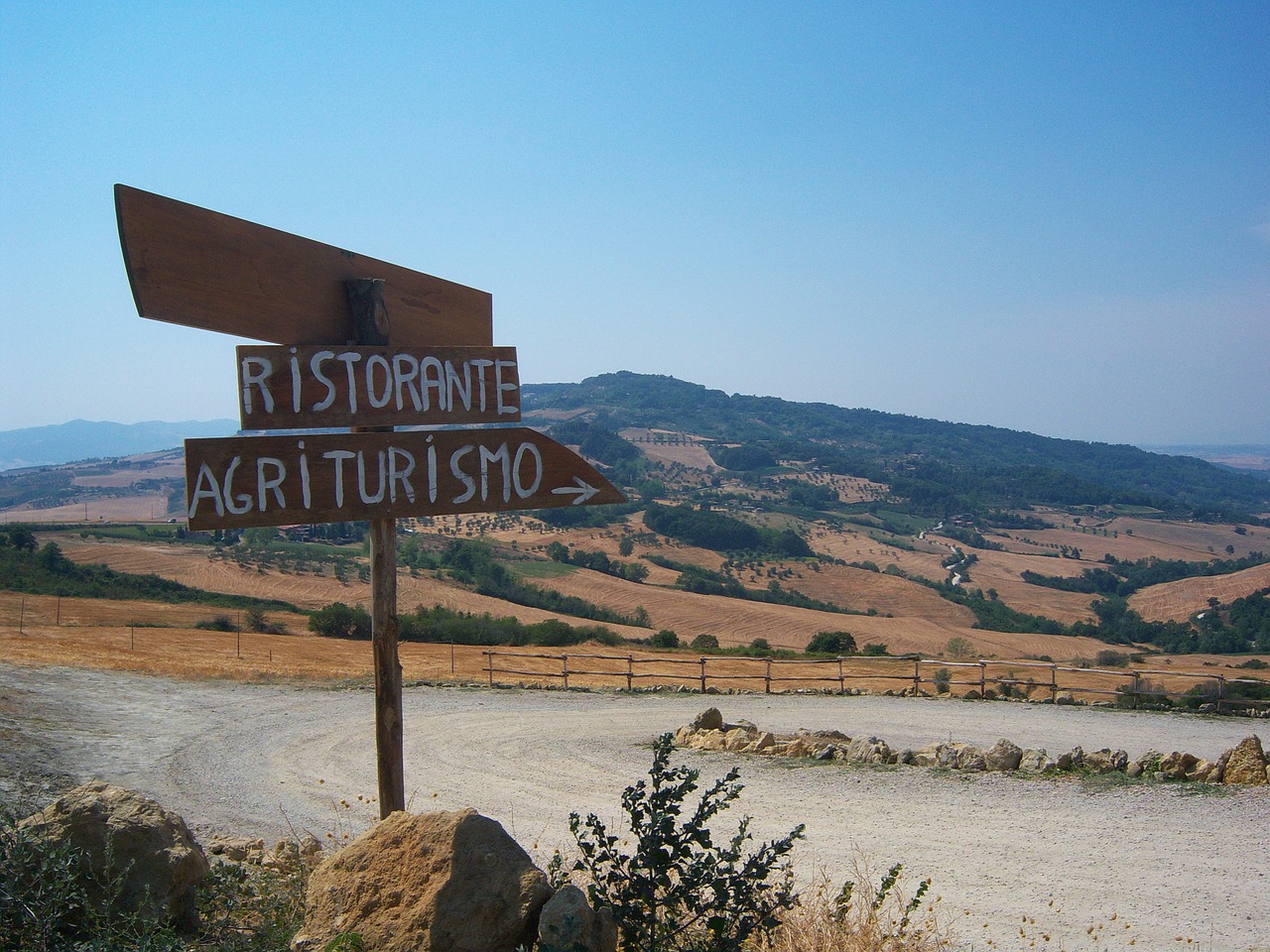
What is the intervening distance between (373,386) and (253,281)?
0.57 metres

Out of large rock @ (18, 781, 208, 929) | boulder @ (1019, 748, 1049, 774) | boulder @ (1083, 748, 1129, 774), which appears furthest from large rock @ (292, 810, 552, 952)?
boulder @ (1083, 748, 1129, 774)

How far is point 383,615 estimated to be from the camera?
380 centimetres

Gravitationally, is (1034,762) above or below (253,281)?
below

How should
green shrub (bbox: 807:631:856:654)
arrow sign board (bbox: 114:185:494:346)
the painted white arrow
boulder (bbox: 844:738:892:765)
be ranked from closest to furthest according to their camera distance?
arrow sign board (bbox: 114:185:494:346) < the painted white arrow < boulder (bbox: 844:738:892:765) < green shrub (bbox: 807:631:856:654)

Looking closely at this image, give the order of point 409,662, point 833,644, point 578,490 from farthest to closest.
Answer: point 833,644 → point 409,662 → point 578,490

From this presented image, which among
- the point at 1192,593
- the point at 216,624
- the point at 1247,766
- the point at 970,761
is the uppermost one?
the point at 1247,766

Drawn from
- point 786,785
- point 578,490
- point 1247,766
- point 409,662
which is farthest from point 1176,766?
point 409,662

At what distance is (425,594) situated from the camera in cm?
5028

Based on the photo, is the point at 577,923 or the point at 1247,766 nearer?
the point at 577,923

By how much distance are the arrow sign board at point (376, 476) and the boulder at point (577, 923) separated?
150 centimetres

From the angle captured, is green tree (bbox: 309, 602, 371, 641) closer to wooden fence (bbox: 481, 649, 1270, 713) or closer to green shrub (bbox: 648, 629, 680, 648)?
wooden fence (bbox: 481, 649, 1270, 713)

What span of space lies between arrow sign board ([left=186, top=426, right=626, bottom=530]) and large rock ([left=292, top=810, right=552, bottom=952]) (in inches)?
51.8

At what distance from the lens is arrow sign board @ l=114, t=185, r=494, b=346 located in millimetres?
3062

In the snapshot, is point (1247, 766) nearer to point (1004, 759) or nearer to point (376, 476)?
point (1004, 759)
